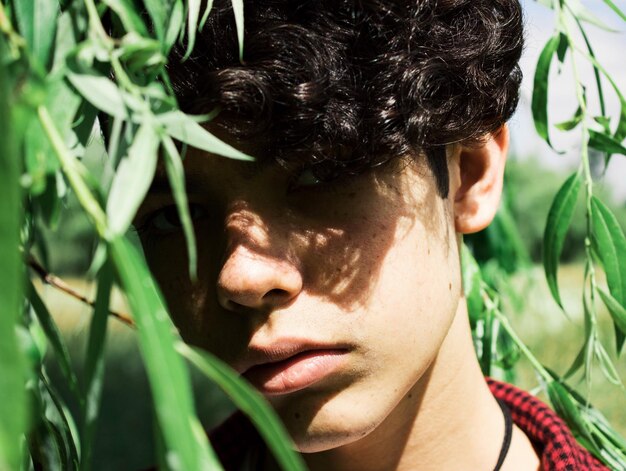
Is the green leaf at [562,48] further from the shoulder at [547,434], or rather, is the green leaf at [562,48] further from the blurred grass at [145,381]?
the blurred grass at [145,381]

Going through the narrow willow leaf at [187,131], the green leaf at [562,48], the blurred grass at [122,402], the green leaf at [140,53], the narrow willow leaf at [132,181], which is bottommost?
the blurred grass at [122,402]

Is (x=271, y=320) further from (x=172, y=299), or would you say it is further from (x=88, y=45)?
(x=88, y=45)

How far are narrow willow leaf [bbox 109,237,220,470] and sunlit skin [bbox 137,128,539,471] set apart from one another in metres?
0.33

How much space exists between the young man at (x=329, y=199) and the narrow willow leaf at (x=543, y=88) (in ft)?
0.26

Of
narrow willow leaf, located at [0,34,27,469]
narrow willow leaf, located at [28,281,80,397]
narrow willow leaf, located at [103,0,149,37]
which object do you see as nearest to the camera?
narrow willow leaf, located at [0,34,27,469]

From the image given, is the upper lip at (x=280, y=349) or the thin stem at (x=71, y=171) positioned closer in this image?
the thin stem at (x=71, y=171)

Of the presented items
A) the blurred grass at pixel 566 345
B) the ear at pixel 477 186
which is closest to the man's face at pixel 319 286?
the ear at pixel 477 186

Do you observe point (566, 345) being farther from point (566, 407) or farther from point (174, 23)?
point (174, 23)

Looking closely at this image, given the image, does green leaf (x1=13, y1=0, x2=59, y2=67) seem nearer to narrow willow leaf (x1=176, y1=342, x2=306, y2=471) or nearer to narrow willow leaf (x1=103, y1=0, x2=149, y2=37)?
narrow willow leaf (x1=103, y1=0, x2=149, y2=37)

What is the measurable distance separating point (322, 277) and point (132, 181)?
0.37 m

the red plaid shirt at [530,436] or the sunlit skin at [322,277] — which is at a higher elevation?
the sunlit skin at [322,277]

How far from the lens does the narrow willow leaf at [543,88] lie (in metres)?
1.08

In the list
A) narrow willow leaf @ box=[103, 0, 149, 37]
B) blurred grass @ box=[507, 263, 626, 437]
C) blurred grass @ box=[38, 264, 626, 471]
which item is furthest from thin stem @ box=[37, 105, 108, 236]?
blurred grass @ box=[38, 264, 626, 471]

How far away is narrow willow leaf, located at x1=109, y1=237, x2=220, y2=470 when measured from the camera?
0.45 m
